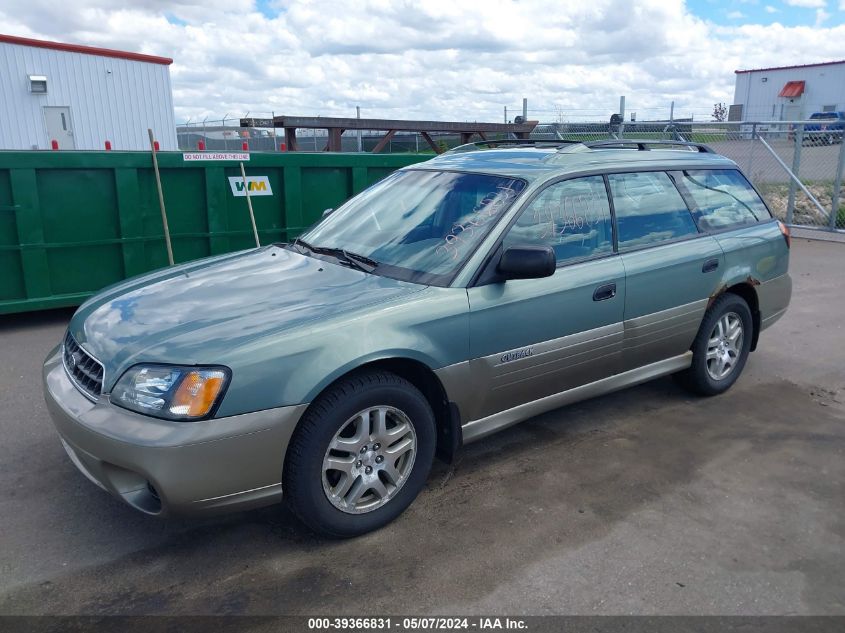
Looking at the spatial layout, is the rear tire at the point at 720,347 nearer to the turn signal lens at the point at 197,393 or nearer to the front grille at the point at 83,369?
the turn signal lens at the point at 197,393

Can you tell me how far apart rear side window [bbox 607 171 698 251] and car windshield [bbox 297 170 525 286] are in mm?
788

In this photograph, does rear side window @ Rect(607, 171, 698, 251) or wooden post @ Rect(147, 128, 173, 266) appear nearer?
rear side window @ Rect(607, 171, 698, 251)

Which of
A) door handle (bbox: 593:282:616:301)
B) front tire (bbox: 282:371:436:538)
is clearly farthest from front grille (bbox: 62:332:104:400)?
Answer: door handle (bbox: 593:282:616:301)

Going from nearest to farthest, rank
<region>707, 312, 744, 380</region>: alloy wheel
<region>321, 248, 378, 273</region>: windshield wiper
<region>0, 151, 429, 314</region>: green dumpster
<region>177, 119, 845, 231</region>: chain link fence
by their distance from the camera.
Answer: <region>321, 248, 378, 273</region>: windshield wiper, <region>707, 312, 744, 380</region>: alloy wheel, <region>0, 151, 429, 314</region>: green dumpster, <region>177, 119, 845, 231</region>: chain link fence

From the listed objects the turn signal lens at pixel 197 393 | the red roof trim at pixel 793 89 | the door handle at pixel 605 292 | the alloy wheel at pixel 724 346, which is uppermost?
the red roof trim at pixel 793 89

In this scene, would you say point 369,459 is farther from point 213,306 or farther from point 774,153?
point 774,153

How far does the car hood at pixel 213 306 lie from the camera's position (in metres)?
2.98

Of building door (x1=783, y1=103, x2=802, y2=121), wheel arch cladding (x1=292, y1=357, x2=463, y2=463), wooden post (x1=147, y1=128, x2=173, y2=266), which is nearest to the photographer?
wheel arch cladding (x1=292, y1=357, x2=463, y2=463)

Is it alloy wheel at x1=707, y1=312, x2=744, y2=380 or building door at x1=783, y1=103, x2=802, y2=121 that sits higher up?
building door at x1=783, y1=103, x2=802, y2=121

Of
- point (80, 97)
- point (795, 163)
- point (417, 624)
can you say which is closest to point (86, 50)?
point (80, 97)

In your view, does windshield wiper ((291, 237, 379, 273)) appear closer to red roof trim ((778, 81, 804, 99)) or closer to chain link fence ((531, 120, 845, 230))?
chain link fence ((531, 120, 845, 230))

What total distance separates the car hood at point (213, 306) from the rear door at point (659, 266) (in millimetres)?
1528

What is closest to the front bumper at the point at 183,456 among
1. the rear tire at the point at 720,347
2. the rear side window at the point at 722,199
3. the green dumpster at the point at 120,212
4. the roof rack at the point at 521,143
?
the roof rack at the point at 521,143

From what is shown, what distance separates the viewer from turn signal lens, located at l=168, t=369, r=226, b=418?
2.81 meters
